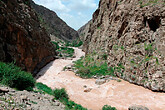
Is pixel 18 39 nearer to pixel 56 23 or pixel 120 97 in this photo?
pixel 120 97

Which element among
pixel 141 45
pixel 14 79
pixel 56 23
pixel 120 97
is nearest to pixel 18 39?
pixel 14 79

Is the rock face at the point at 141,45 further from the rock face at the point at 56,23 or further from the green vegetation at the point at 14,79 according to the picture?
the rock face at the point at 56,23

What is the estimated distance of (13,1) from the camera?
13.5 metres

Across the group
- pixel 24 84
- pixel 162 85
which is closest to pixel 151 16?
pixel 162 85

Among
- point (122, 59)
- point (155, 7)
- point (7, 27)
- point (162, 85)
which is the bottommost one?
point (162, 85)

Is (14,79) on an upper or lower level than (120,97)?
upper

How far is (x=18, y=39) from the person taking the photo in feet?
40.9

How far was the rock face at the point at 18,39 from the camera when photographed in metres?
10.5

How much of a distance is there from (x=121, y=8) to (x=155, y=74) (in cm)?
944

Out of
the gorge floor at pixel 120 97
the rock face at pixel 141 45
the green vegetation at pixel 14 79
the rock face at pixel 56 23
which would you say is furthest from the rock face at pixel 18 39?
the rock face at pixel 56 23

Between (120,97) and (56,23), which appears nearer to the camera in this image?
(120,97)

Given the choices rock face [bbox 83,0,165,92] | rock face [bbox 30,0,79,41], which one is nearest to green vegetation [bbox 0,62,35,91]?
rock face [bbox 83,0,165,92]

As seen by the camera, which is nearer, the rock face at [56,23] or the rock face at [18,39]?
the rock face at [18,39]

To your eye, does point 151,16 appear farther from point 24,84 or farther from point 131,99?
point 24,84
